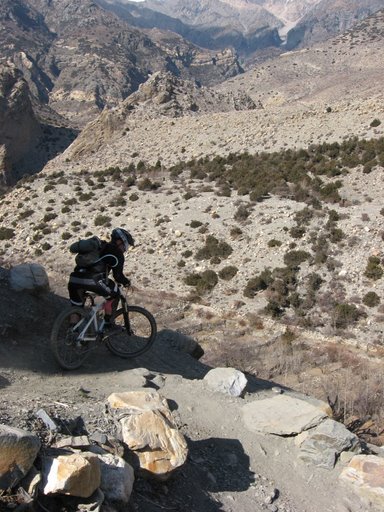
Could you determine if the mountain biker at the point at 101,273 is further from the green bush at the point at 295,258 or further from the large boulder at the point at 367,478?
the green bush at the point at 295,258

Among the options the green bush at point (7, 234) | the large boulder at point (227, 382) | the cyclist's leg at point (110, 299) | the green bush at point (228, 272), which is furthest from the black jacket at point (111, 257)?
the green bush at point (7, 234)

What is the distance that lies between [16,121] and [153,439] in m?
64.4

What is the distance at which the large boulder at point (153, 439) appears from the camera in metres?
4.39

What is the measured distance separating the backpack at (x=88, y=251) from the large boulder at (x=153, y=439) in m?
2.18

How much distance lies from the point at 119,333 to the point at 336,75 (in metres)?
127

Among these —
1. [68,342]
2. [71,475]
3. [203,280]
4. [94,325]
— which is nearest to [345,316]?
[203,280]

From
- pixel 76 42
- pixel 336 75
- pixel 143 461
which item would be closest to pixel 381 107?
pixel 143 461

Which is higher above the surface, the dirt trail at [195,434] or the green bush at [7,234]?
the green bush at [7,234]

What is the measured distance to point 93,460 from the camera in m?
3.43

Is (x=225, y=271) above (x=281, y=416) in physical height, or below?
above

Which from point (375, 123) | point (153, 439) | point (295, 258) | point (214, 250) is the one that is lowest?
point (153, 439)

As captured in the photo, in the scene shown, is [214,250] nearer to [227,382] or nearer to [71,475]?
[227,382]

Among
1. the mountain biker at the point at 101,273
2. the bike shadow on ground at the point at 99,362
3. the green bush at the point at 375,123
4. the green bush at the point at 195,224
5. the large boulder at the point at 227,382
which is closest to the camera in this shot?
the mountain biker at the point at 101,273

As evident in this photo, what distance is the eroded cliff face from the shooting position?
198 ft
